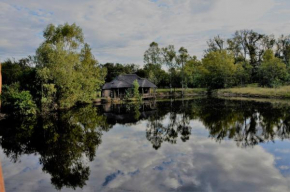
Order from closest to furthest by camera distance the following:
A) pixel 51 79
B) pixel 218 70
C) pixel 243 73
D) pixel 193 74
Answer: pixel 51 79 < pixel 243 73 < pixel 218 70 < pixel 193 74

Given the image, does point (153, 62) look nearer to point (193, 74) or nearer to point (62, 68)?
point (193, 74)

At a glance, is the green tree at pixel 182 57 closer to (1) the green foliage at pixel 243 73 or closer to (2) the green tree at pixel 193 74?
(2) the green tree at pixel 193 74

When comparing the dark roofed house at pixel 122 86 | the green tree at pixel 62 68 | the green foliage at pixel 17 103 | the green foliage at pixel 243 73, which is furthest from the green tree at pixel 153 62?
the green foliage at pixel 17 103

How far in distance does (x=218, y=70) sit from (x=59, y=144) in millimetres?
46172

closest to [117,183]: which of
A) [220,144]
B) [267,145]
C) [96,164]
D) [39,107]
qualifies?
[96,164]

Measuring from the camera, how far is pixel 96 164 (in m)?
8.10

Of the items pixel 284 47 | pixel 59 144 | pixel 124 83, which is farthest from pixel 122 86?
pixel 284 47

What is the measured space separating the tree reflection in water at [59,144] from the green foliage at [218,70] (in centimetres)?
3970

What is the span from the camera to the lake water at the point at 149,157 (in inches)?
255

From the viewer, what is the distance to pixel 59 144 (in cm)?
1059

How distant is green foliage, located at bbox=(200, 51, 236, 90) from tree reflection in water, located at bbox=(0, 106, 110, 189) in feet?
130

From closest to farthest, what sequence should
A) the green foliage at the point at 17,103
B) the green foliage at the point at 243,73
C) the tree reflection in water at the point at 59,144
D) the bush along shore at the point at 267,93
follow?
1. the tree reflection in water at the point at 59,144
2. the green foliage at the point at 17,103
3. the bush along shore at the point at 267,93
4. the green foliage at the point at 243,73

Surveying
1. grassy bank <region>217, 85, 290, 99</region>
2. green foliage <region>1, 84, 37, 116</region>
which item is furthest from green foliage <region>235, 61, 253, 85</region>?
green foliage <region>1, 84, 37, 116</region>

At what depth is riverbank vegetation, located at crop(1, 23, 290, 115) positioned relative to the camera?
22750 mm
